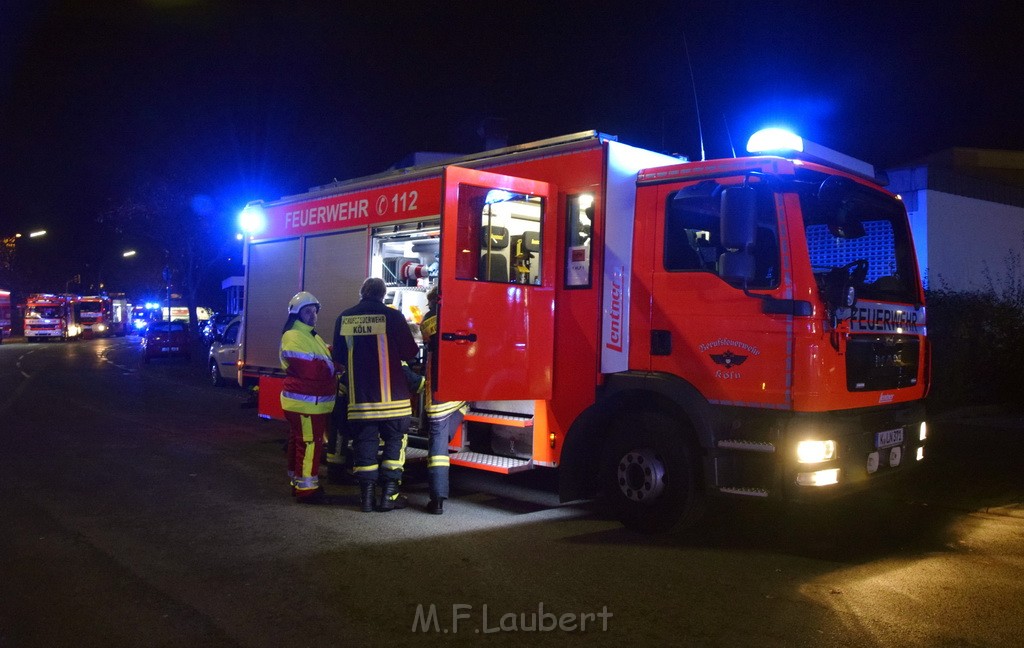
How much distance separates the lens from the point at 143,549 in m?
5.32

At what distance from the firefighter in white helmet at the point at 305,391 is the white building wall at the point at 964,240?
8719 millimetres

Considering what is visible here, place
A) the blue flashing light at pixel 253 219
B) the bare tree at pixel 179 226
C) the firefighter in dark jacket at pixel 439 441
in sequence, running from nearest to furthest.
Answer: the firefighter in dark jacket at pixel 439 441 < the blue flashing light at pixel 253 219 < the bare tree at pixel 179 226

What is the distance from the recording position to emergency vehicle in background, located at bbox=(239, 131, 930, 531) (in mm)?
5141

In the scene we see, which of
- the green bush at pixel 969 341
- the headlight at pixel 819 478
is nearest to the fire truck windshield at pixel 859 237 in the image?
the headlight at pixel 819 478

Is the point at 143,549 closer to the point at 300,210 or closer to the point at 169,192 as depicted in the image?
the point at 300,210

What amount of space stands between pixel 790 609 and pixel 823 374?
149 cm

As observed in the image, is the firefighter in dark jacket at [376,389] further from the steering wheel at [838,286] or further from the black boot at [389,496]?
the steering wheel at [838,286]

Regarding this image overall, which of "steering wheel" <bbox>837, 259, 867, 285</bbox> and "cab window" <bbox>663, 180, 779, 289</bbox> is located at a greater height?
"cab window" <bbox>663, 180, 779, 289</bbox>

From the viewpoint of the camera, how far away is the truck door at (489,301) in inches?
234

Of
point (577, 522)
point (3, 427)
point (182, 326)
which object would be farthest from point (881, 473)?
point (182, 326)

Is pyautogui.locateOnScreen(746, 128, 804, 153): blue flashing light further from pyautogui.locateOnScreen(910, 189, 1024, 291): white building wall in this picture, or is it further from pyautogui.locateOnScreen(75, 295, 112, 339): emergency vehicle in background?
pyautogui.locateOnScreen(75, 295, 112, 339): emergency vehicle in background

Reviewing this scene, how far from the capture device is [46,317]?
45.6 metres

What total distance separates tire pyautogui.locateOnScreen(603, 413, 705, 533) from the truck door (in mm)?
830

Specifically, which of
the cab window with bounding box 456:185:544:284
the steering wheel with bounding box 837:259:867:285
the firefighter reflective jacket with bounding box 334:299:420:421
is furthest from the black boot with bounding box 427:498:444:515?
the steering wheel with bounding box 837:259:867:285
